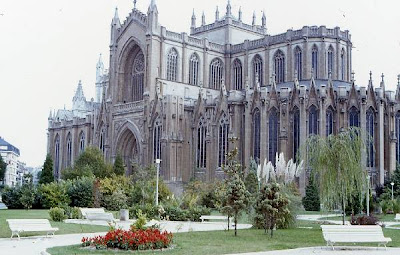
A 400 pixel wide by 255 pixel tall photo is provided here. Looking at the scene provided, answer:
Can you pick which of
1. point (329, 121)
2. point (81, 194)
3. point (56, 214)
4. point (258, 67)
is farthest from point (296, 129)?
point (56, 214)

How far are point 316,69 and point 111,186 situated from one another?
28711mm

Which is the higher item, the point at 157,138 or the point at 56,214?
the point at 157,138

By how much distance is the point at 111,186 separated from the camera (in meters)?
48.8

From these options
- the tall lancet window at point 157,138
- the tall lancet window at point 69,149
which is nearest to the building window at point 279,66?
the tall lancet window at point 157,138

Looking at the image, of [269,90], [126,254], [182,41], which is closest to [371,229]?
[126,254]

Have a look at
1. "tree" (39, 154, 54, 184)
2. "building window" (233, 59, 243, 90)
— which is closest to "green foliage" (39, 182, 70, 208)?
"tree" (39, 154, 54, 184)

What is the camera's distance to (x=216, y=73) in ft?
246

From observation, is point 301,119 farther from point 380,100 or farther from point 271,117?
point 380,100

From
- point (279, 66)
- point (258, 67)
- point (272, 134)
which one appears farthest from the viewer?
point (258, 67)

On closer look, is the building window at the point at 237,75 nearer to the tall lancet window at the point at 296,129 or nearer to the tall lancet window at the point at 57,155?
the tall lancet window at the point at 296,129

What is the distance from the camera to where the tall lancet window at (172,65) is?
70.6 meters

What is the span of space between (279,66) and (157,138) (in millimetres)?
15673

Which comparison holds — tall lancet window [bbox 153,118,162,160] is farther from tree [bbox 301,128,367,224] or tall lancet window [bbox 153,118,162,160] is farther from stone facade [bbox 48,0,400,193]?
tree [bbox 301,128,367,224]

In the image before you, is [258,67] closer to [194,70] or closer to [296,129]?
[194,70]
